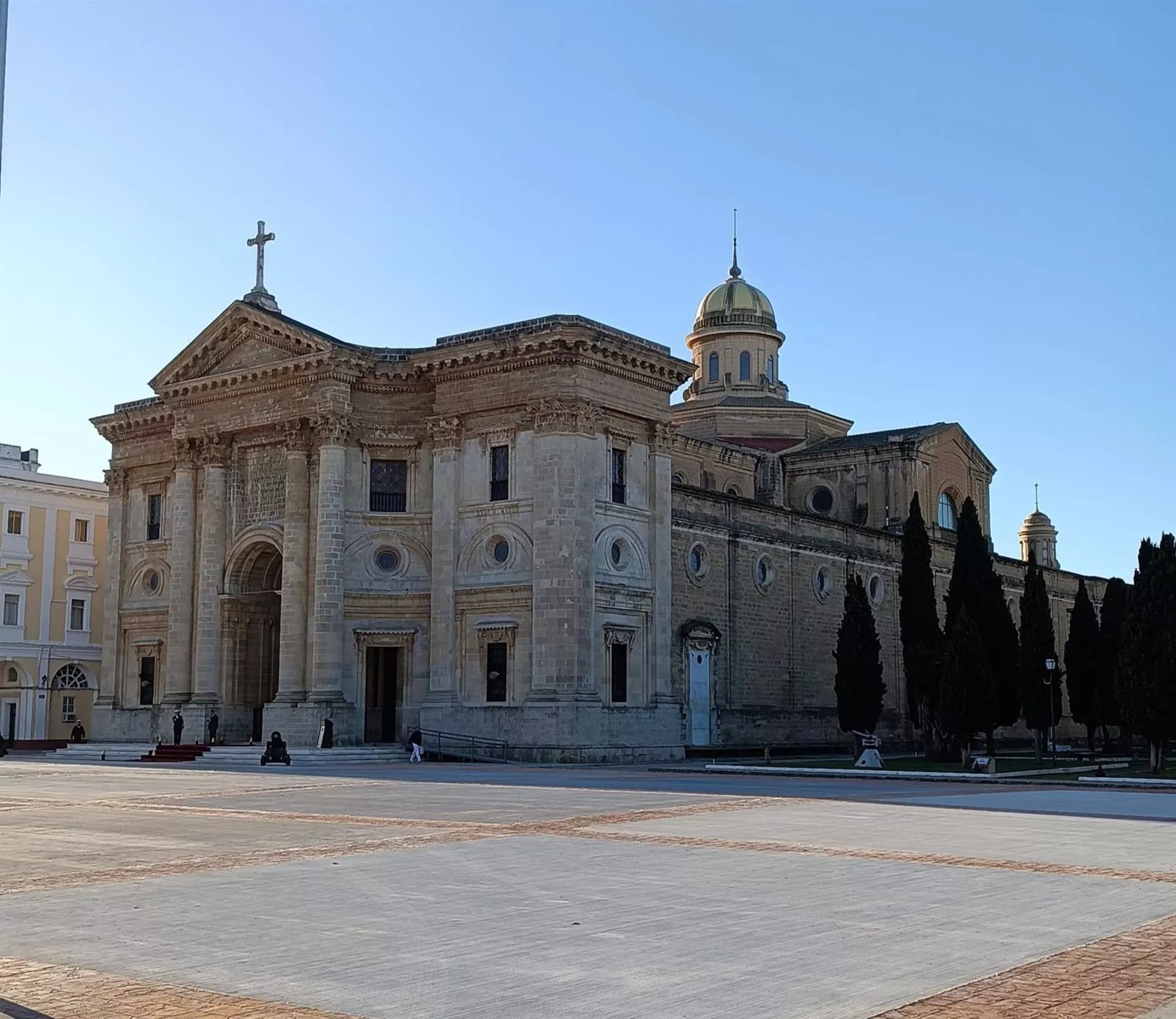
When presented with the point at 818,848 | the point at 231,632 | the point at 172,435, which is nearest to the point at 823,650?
the point at 231,632

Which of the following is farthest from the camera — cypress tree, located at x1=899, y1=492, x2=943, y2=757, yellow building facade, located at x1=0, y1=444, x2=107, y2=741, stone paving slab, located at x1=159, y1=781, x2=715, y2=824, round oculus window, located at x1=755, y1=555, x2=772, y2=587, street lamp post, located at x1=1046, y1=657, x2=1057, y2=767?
yellow building facade, located at x1=0, y1=444, x2=107, y2=741

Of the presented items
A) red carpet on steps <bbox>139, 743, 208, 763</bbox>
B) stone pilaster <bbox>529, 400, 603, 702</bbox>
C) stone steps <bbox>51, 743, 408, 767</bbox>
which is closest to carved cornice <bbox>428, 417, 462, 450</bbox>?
stone pilaster <bbox>529, 400, 603, 702</bbox>

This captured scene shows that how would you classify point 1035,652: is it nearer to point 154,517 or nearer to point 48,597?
point 154,517

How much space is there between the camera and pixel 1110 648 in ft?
181

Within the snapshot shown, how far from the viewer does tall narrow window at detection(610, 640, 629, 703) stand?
43.8 m

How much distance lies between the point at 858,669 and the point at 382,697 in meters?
16.2

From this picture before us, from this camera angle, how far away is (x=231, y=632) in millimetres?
49219

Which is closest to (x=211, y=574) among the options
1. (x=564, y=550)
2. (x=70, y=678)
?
(x=564, y=550)

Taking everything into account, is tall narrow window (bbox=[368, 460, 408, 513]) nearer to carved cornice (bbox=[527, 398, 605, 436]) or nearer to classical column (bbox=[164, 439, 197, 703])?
carved cornice (bbox=[527, 398, 605, 436])

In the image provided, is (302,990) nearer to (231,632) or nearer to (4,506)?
(231,632)

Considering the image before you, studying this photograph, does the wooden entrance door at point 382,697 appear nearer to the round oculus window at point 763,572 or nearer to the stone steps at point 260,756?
the stone steps at point 260,756

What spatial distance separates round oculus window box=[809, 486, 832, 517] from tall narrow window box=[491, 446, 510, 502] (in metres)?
23.2

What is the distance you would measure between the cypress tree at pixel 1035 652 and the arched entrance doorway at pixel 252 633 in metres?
25.9

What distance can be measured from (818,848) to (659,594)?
94.0 feet
